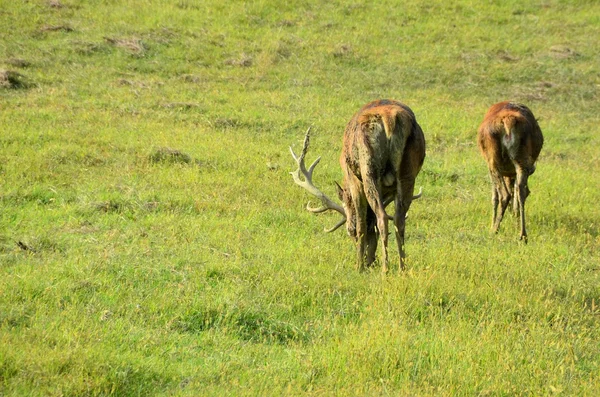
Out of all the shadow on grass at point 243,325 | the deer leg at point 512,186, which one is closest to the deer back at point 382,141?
the shadow on grass at point 243,325

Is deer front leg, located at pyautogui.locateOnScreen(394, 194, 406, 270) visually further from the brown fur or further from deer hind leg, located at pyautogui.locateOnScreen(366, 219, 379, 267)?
deer hind leg, located at pyautogui.locateOnScreen(366, 219, 379, 267)

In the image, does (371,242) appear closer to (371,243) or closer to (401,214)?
(371,243)

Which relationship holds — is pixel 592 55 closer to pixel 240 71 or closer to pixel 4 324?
pixel 240 71

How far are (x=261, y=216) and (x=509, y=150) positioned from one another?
394cm

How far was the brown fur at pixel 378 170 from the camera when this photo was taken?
27.2 ft

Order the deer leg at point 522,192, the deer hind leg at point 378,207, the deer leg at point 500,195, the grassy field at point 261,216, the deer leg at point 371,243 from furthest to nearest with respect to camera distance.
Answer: the deer leg at point 500,195 < the deer leg at point 522,192 < the deer leg at point 371,243 < the deer hind leg at point 378,207 < the grassy field at point 261,216

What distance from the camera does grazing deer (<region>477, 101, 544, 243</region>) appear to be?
11.5 m

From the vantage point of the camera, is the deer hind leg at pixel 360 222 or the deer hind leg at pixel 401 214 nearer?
the deer hind leg at pixel 401 214

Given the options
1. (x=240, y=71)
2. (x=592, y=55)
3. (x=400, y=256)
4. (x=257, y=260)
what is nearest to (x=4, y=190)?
(x=257, y=260)

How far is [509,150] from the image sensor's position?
11.7 metres

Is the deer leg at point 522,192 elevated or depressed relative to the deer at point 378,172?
depressed

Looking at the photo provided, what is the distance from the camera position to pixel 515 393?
5.75m

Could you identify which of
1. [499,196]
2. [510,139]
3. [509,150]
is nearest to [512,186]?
[499,196]

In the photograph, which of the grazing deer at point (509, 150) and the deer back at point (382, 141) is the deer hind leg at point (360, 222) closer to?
the deer back at point (382, 141)
